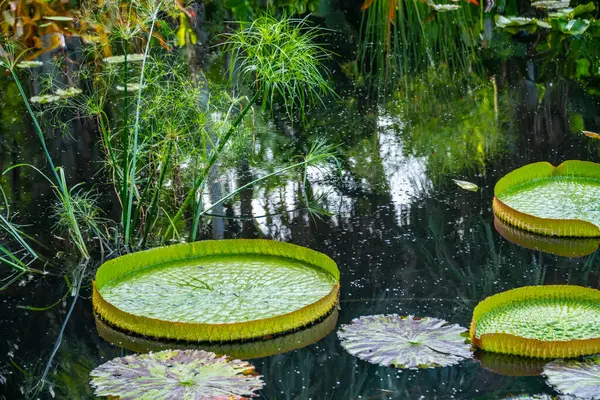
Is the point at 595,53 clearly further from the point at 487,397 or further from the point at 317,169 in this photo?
the point at 487,397

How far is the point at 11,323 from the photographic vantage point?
279 centimetres

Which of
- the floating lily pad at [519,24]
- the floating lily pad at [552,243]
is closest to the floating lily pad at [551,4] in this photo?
the floating lily pad at [519,24]

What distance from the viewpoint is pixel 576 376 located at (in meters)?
2.36

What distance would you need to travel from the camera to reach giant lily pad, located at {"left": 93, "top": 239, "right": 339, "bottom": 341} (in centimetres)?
262

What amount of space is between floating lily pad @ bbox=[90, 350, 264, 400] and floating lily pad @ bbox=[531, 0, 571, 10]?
433 cm

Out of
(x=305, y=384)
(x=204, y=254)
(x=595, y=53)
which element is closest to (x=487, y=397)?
(x=305, y=384)

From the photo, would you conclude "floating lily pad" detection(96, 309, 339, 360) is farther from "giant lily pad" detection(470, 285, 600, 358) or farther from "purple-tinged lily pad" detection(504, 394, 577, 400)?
"purple-tinged lily pad" detection(504, 394, 577, 400)

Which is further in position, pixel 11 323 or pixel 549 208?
pixel 549 208

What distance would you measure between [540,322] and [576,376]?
25 centimetres

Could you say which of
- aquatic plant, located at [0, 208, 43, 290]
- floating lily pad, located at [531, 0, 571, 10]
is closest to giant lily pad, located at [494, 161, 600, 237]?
aquatic plant, located at [0, 208, 43, 290]

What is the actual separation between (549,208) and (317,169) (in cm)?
96

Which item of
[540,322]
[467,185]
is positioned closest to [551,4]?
[467,185]

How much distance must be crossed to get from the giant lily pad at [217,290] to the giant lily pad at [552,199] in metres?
0.80

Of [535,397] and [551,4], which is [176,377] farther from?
[551,4]
